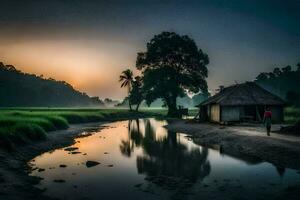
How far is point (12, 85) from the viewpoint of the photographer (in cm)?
13788

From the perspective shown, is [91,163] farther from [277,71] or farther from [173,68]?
[277,71]

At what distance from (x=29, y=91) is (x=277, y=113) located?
130 m

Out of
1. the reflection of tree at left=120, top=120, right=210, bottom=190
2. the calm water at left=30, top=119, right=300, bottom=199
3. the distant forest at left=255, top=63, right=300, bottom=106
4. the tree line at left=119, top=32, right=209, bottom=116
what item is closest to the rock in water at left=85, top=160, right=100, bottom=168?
the calm water at left=30, top=119, right=300, bottom=199

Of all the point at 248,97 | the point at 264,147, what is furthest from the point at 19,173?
the point at 248,97

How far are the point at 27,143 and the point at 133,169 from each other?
30.8ft

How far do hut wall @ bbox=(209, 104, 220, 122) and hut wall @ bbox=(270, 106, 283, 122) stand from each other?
6.89m

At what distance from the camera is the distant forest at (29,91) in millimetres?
132500

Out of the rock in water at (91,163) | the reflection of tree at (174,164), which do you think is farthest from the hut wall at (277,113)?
the rock in water at (91,163)

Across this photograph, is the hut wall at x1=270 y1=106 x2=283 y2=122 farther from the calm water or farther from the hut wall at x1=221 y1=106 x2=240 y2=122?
the calm water

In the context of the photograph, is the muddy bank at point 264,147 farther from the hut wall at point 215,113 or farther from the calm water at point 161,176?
the hut wall at point 215,113

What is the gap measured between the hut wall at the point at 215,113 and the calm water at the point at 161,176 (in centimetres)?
1806

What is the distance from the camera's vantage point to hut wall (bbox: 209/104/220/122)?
39062 millimetres

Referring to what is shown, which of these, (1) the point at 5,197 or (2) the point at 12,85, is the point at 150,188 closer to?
(1) the point at 5,197

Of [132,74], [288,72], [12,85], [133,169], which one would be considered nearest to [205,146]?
[133,169]
